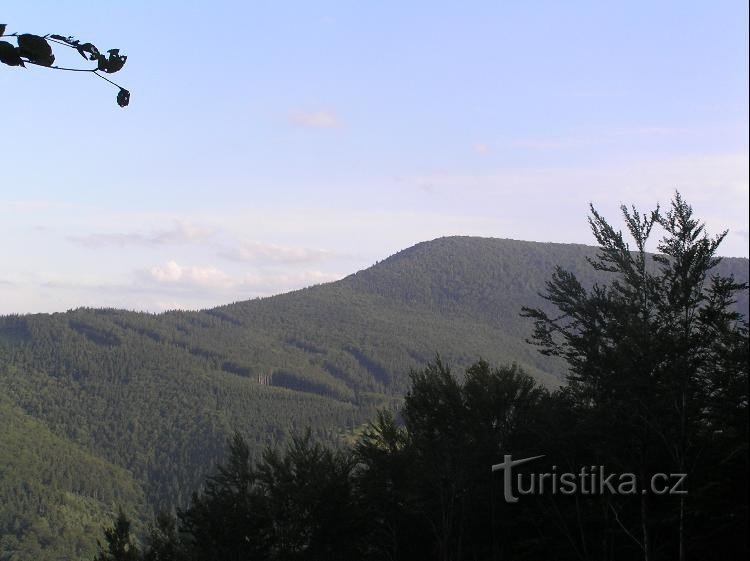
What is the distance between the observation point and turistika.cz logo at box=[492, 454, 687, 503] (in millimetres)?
18641

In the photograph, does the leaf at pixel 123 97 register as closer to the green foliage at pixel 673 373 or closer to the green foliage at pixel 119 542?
the green foliage at pixel 673 373

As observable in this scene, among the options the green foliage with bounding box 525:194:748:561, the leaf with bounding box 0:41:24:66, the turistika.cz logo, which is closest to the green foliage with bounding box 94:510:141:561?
the turistika.cz logo

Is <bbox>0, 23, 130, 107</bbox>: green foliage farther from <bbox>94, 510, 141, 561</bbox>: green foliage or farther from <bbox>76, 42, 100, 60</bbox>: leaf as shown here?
<bbox>94, 510, 141, 561</bbox>: green foliage

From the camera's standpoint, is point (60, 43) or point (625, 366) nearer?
point (60, 43)

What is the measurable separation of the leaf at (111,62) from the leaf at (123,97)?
0.73 feet

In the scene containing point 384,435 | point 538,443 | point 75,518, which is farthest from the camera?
point 75,518

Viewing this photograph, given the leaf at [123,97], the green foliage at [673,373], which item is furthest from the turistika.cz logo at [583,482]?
the leaf at [123,97]

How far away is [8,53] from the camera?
14.5ft

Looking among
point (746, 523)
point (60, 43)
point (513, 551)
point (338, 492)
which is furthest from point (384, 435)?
point (60, 43)

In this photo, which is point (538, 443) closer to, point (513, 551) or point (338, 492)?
point (513, 551)

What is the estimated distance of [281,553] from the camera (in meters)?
31.9

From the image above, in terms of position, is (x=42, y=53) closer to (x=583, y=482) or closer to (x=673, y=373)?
(x=673, y=373)

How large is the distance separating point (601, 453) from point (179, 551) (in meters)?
21.6

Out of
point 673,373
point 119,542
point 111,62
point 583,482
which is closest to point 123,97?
point 111,62
